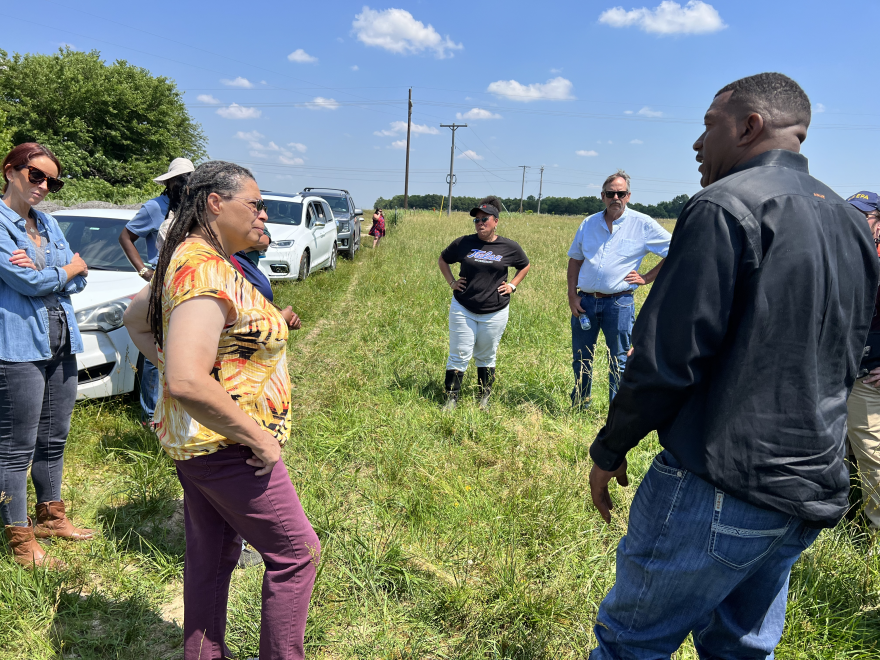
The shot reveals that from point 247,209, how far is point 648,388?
4.31 ft

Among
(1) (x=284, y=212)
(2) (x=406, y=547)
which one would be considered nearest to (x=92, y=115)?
(1) (x=284, y=212)

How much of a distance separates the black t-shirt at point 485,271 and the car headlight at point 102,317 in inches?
106

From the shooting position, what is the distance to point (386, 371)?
18.7ft

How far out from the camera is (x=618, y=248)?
4562mm

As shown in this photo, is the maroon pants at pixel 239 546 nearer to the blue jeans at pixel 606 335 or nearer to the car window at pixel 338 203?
the blue jeans at pixel 606 335

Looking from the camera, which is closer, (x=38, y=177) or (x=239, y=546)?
(x=239, y=546)

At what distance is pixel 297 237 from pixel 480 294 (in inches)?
236

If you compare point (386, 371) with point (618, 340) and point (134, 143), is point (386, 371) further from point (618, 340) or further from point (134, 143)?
point (134, 143)

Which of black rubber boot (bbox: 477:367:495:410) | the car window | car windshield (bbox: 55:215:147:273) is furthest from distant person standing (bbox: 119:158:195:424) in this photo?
the car window

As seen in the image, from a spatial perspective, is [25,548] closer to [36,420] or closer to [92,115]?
[36,420]

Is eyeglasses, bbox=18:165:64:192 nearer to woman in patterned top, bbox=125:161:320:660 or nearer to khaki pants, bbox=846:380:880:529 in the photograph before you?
woman in patterned top, bbox=125:161:320:660

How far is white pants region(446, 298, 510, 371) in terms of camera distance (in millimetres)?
4895

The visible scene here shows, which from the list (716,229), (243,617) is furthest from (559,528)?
(716,229)

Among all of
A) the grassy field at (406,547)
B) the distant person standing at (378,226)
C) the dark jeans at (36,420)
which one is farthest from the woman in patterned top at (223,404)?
the distant person standing at (378,226)
